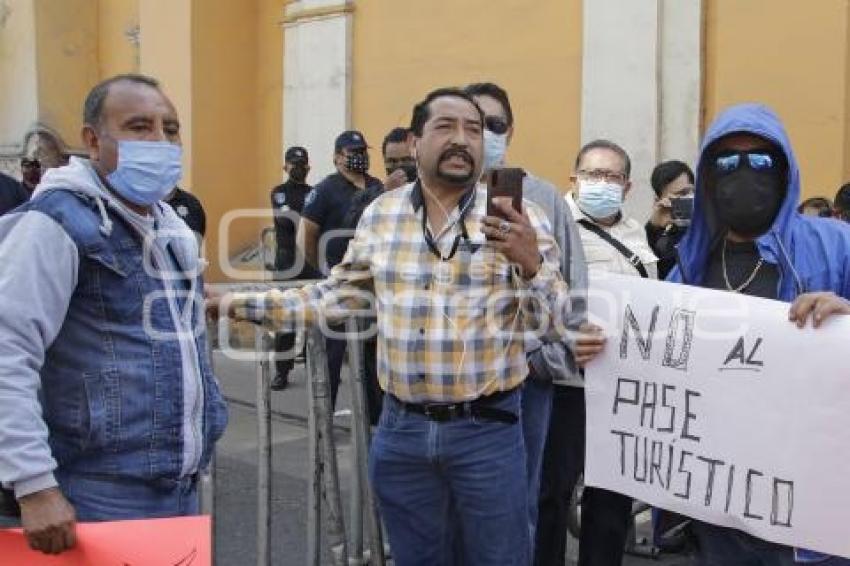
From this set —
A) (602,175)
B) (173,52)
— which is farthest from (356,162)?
(173,52)

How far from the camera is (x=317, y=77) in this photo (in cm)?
1160

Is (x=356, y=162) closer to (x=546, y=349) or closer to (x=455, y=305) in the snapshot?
(x=546, y=349)

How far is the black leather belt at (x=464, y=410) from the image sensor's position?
10.3 feet

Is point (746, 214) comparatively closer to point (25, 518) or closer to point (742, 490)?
point (742, 490)

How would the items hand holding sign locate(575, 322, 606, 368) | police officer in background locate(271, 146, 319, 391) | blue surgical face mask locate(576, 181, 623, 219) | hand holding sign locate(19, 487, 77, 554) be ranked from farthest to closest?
police officer in background locate(271, 146, 319, 391) → blue surgical face mask locate(576, 181, 623, 219) → hand holding sign locate(575, 322, 606, 368) → hand holding sign locate(19, 487, 77, 554)

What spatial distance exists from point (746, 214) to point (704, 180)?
0.24 meters

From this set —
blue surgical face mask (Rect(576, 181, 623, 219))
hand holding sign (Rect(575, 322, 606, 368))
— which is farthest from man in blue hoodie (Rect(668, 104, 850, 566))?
blue surgical face mask (Rect(576, 181, 623, 219))

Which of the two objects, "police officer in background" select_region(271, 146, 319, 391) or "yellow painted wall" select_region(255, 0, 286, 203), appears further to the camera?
"yellow painted wall" select_region(255, 0, 286, 203)

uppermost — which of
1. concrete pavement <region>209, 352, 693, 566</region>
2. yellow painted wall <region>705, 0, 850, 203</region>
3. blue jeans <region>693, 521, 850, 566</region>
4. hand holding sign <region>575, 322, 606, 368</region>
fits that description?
yellow painted wall <region>705, 0, 850, 203</region>

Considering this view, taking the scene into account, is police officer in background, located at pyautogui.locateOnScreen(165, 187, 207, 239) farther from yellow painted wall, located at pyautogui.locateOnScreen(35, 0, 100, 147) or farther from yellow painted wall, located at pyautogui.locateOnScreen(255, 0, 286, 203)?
yellow painted wall, located at pyautogui.locateOnScreen(35, 0, 100, 147)

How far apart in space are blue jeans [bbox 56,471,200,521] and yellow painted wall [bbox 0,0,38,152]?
42.8 ft

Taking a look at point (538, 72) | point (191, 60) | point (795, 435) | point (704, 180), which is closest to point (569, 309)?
point (704, 180)

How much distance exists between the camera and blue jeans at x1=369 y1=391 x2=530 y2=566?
316cm

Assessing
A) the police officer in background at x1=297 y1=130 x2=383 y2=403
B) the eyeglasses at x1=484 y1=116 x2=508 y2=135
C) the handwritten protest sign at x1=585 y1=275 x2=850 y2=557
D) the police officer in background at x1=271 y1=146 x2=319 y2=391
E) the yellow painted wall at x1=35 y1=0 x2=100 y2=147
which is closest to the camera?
the handwritten protest sign at x1=585 y1=275 x2=850 y2=557
